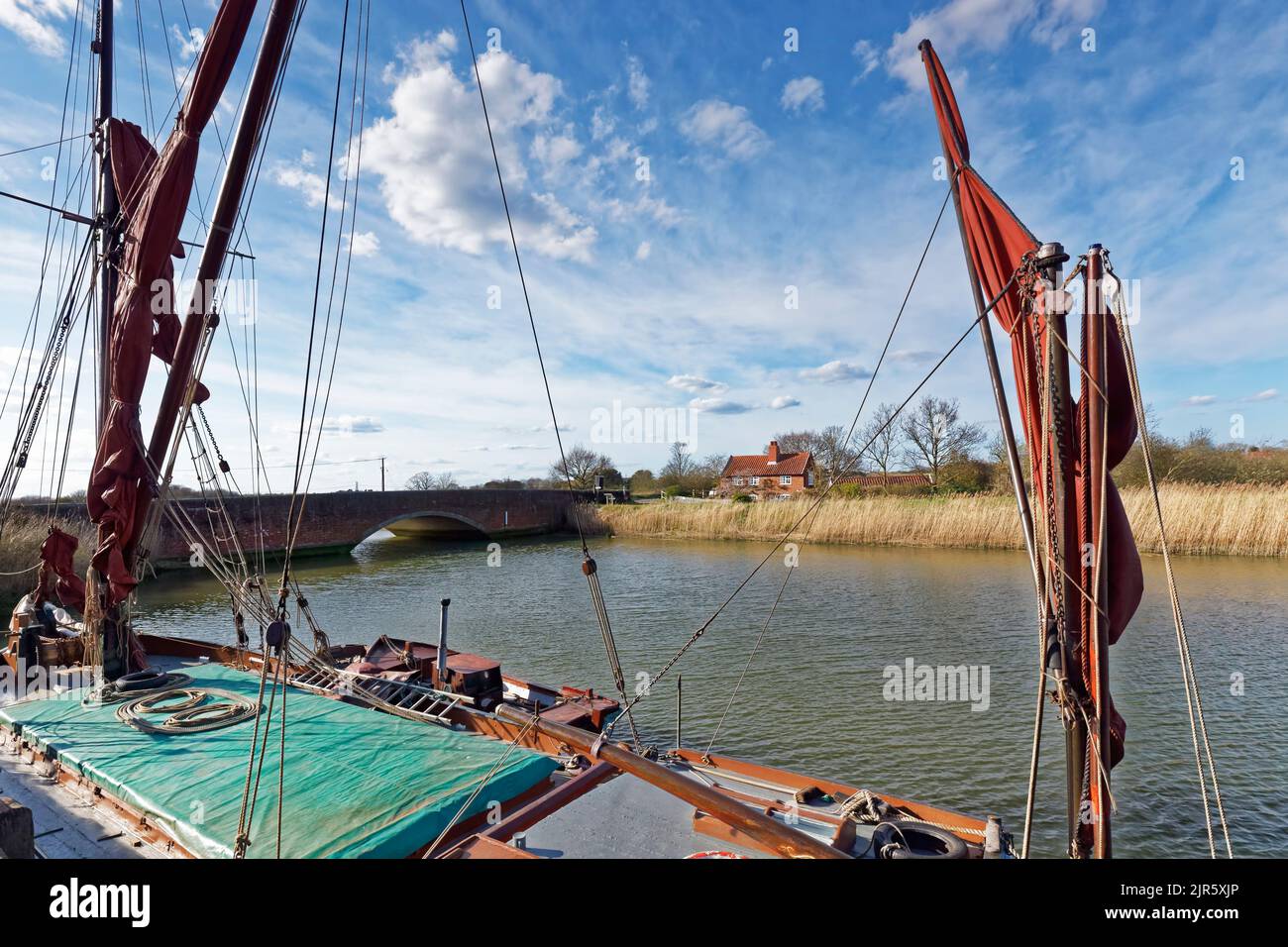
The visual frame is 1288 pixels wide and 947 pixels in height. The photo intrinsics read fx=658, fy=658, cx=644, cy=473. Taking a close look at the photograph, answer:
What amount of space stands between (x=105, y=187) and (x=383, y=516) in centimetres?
3281

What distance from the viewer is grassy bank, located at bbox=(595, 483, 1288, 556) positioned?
2547 centimetres

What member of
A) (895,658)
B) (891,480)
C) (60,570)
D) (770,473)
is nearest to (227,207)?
(60,570)

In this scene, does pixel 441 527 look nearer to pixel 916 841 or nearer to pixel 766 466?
pixel 766 466

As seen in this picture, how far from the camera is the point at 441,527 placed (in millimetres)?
53688

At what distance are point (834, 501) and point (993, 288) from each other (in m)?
33.9

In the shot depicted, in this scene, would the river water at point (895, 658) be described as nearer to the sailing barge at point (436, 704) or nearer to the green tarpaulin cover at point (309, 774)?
the sailing barge at point (436, 704)

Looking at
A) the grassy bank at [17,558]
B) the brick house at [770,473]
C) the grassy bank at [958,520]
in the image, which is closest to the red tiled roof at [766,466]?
the brick house at [770,473]

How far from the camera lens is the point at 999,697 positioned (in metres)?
13.0

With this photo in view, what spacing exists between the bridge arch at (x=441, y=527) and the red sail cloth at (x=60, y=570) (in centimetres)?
3232

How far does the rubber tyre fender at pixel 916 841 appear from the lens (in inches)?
200

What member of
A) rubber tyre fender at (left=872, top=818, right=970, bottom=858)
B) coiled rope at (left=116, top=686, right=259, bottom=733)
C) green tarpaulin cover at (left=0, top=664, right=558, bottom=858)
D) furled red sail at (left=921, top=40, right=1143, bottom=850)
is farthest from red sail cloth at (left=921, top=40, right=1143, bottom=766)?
Result: coiled rope at (left=116, top=686, right=259, bottom=733)

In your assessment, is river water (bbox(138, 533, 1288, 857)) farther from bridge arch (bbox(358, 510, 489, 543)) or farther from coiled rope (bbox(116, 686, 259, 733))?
bridge arch (bbox(358, 510, 489, 543))
